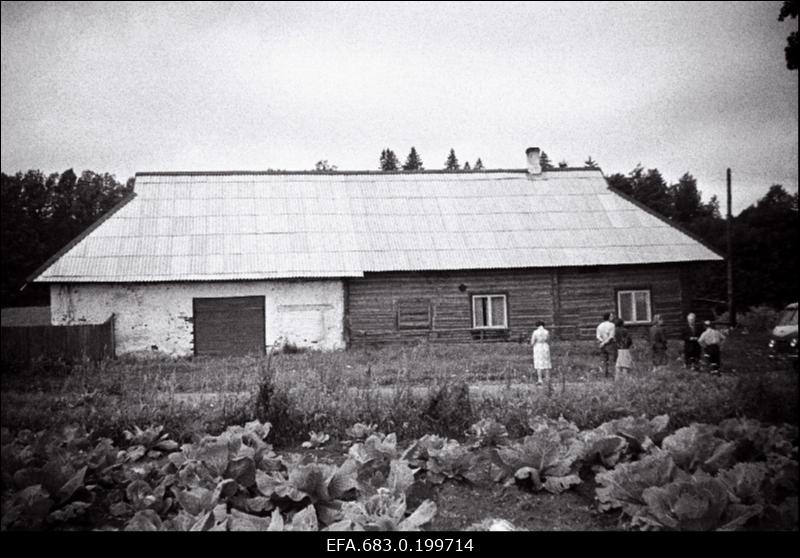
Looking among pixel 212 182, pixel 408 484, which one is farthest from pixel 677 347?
pixel 212 182

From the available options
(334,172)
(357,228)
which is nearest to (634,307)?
(357,228)

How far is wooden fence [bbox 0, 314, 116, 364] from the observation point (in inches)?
224

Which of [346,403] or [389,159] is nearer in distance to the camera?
[346,403]

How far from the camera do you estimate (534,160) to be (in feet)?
75.2

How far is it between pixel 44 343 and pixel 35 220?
17.0m

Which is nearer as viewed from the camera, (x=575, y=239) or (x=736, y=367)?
(x=736, y=367)

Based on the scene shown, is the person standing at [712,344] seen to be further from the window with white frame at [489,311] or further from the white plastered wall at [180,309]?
the white plastered wall at [180,309]

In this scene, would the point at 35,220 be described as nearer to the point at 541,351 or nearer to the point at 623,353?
the point at 541,351

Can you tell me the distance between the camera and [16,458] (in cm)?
371

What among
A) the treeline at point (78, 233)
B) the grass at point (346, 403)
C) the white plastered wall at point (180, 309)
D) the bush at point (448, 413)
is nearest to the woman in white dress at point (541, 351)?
the grass at point (346, 403)

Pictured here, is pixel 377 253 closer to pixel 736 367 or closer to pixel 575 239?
pixel 575 239

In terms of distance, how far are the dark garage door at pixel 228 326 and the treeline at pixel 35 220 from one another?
601cm

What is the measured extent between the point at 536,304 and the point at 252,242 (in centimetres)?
1098

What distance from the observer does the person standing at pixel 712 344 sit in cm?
664
